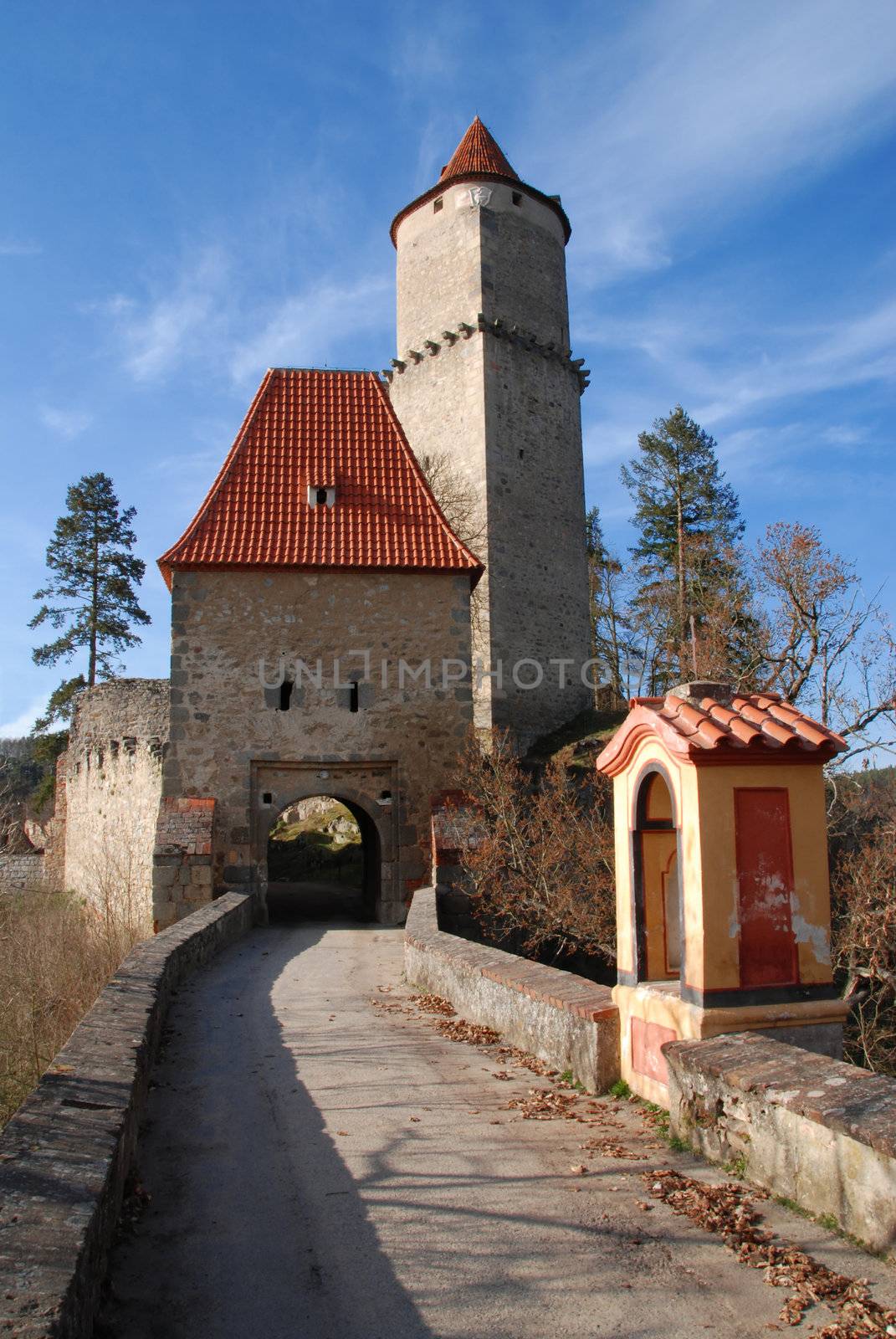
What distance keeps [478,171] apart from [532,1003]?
24.5 metres

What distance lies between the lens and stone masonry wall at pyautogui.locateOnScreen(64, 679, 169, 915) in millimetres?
18906

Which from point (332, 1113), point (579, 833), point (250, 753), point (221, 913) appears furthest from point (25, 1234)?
point (250, 753)

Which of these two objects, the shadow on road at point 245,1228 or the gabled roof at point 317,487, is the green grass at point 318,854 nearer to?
the gabled roof at point 317,487

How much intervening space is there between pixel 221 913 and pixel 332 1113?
6.69 meters

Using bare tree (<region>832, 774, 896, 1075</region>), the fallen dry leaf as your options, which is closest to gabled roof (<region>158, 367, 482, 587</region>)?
bare tree (<region>832, 774, 896, 1075</region>)

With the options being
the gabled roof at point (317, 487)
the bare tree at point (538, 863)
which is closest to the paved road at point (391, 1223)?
the bare tree at point (538, 863)

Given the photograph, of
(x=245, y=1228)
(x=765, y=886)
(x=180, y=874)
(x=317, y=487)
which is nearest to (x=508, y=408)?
(x=317, y=487)

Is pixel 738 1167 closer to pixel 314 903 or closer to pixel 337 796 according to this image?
pixel 337 796

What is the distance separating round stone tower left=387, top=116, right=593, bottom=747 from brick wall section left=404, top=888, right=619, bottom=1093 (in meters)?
15.3

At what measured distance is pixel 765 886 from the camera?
194 inches

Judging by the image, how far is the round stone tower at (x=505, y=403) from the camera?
2450 cm

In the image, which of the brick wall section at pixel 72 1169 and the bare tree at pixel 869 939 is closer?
the brick wall section at pixel 72 1169

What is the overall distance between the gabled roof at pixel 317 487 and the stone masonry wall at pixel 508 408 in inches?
306

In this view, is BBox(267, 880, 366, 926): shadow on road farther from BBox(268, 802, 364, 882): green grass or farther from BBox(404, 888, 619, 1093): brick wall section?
BBox(404, 888, 619, 1093): brick wall section
